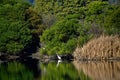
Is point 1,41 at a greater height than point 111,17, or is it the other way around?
point 111,17

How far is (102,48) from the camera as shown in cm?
4528

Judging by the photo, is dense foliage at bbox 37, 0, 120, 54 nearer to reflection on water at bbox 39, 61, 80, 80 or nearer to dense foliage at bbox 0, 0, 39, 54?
dense foliage at bbox 0, 0, 39, 54

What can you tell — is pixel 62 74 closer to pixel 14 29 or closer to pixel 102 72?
pixel 102 72

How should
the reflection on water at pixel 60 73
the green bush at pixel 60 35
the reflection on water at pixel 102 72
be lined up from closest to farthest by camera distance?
the reflection on water at pixel 102 72 < the reflection on water at pixel 60 73 < the green bush at pixel 60 35

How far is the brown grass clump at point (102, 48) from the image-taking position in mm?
45219

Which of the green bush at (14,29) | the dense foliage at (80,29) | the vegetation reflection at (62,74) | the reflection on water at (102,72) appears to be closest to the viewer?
the reflection on water at (102,72)

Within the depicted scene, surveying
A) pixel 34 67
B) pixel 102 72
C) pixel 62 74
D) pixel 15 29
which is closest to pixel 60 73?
pixel 62 74

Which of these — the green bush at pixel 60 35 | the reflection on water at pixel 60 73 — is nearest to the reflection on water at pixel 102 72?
the reflection on water at pixel 60 73

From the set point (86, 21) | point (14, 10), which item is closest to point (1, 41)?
point (14, 10)

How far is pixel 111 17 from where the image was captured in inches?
2040

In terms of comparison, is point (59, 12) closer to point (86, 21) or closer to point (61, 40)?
point (86, 21)

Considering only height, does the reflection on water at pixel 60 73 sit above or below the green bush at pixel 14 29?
above

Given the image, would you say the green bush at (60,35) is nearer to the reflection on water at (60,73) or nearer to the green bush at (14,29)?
the green bush at (14,29)

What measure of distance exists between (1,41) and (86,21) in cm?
1081
